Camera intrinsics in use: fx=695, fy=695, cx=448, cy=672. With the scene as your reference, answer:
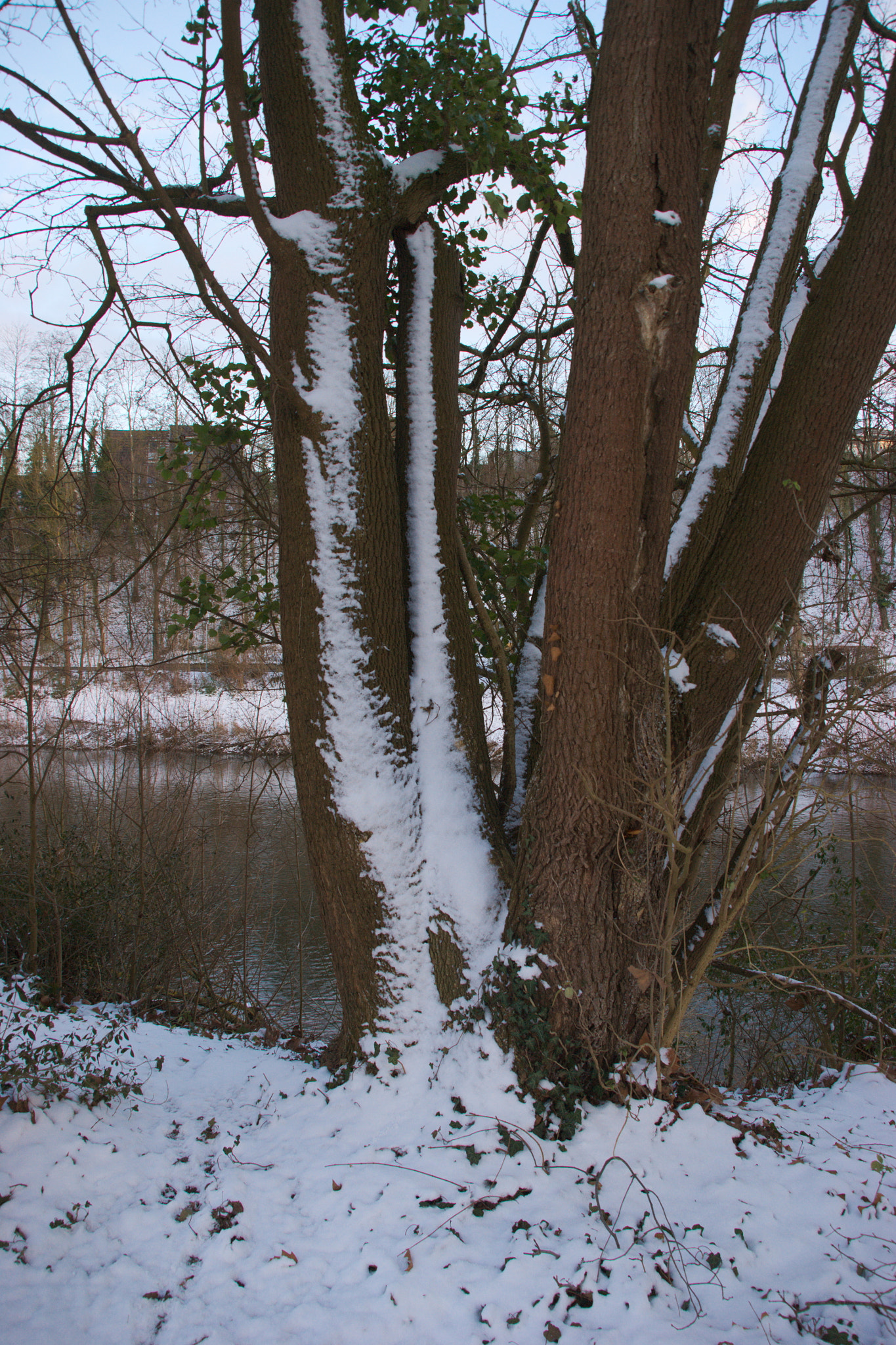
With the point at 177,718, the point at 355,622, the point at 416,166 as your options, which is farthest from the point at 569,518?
the point at 177,718

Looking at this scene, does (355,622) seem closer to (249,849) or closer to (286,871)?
(249,849)

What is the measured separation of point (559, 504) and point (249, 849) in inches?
240

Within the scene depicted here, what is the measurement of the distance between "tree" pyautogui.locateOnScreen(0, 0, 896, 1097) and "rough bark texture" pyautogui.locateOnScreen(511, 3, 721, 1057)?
1cm

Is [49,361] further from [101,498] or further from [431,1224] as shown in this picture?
[431,1224]

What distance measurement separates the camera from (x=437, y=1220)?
2.13 metres

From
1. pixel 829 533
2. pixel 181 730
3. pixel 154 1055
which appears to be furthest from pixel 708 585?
pixel 181 730

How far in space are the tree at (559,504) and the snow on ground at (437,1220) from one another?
0.32 meters

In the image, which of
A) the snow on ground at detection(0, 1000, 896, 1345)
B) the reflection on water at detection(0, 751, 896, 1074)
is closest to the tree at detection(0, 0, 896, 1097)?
the snow on ground at detection(0, 1000, 896, 1345)

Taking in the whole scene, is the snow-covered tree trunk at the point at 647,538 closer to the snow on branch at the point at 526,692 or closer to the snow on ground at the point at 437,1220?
the snow on ground at the point at 437,1220

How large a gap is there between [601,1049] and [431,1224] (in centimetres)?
83

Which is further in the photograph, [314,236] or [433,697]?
[433,697]

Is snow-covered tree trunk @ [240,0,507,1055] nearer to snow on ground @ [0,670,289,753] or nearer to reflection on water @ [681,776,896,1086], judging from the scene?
reflection on water @ [681,776,896,1086]

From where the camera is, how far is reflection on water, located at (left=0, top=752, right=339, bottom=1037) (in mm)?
5871

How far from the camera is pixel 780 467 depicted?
8.52 ft
